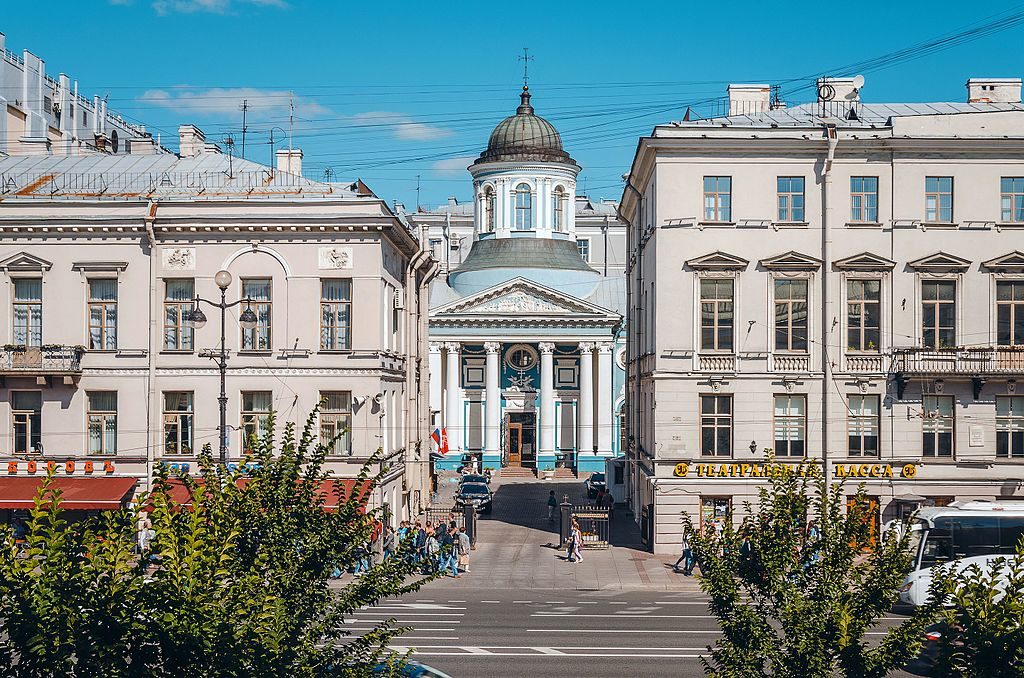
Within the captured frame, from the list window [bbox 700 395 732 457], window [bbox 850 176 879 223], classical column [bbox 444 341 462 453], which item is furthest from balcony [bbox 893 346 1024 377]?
classical column [bbox 444 341 462 453]

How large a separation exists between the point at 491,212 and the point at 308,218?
48.4 m

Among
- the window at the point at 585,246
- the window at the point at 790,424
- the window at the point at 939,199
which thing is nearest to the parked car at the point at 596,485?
the window at the point at 790,424

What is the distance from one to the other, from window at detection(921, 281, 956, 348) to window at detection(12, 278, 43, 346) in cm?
2953

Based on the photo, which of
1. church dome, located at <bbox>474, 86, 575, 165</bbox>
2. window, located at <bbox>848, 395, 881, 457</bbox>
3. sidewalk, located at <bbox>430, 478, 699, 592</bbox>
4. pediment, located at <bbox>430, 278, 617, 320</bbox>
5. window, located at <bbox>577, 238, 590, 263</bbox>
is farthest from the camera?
window, located at <bbox>577, 238, 590, 263</bbox>

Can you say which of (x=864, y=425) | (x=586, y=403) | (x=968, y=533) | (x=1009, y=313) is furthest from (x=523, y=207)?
(x=968, y=533)

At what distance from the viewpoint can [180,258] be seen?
1601 inches

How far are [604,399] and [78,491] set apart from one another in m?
47.2

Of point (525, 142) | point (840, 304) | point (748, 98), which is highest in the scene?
point (525, 142)

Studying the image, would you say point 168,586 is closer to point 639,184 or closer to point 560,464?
point 639,184

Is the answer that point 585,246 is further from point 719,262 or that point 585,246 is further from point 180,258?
point 180,258

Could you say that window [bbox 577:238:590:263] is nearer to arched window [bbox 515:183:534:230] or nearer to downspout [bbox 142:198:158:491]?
arched window [bbox 515:183:534:230]

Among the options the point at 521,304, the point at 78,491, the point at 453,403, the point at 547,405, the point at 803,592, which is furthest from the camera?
the point at 453,403

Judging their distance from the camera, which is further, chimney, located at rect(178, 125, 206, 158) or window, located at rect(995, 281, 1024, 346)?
chimney, located at rect(178, 125, 206, 158)

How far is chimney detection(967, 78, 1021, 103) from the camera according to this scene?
4619 cm
